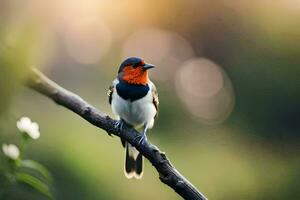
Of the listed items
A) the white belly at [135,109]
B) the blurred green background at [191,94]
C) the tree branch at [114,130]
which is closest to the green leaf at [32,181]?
the tree branch at [114,130]

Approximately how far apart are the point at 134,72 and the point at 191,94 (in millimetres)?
3687

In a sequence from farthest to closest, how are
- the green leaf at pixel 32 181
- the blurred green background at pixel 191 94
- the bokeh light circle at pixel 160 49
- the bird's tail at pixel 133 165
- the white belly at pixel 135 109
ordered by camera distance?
the bokeh light circle at pixel 160 49 < the blurred green background at pixel 191 94 < the bird's tail at pixel 133 165 < the white belly at pixel 135 109 < the green leaf at pixel 32 181

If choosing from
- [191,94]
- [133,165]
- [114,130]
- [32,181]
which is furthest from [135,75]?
[191,94]

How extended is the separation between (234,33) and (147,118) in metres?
4.48

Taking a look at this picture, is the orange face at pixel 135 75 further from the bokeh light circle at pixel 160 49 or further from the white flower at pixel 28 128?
the bokeh light circle at pixel 160 49

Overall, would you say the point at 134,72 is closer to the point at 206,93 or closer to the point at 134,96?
the point at 134,96

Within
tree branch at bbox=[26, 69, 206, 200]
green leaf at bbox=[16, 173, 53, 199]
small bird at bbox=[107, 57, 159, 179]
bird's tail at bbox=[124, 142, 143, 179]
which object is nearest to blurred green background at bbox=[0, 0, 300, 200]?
bird's tail at bbox=[124, 142, 143, 179]

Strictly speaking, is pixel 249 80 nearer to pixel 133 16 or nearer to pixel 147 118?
pixel 133 16

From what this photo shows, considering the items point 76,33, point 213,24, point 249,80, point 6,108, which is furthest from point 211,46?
point 6,108

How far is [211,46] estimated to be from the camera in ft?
19.6

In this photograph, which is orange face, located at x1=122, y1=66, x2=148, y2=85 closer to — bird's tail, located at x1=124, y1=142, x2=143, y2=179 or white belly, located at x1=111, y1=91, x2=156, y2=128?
white belly, located at x1=111, y1=91, x2=156, y2=128

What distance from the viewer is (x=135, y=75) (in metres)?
1.69

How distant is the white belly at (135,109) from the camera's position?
1.63m

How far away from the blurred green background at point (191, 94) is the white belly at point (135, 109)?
2113 millimetres
